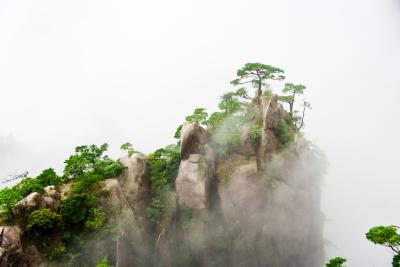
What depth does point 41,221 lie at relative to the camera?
29344 mm

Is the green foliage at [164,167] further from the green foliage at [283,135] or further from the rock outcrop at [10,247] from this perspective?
the rock outcrop at [10,247]

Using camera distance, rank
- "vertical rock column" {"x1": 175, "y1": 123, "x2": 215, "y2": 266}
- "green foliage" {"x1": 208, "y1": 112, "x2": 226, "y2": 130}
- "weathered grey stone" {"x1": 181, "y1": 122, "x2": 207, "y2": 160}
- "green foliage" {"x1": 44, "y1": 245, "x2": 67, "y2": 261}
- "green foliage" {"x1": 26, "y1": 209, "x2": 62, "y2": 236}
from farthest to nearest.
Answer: "green foliage" {"x1": 208, "y1": 112, "x2": 226, "y2": 130} → "weathered grey stone" {"x1": 181, "y1": 122, "x2": 207, "y2": 160} → "vertical rock column" {"x1": 175, "y1": 123, "x2": 215, "y2": 266} → "green foliage" {"x1": 44, "y1": 245, "x2": 67, "y2": 261} → "green foliage" {"x1": 26, "y1": 209, "x2": 62, "y2": 236}

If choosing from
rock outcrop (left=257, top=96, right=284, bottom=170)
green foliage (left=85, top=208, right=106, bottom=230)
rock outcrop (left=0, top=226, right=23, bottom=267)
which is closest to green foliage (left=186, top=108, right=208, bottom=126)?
rock outcrop (left=257, top=96, right=284, bottom=170)

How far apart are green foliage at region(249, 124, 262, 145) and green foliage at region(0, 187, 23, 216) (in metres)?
28.6

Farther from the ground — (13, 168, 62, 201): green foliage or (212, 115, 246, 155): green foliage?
(212, 115, 246, 155): green foliage

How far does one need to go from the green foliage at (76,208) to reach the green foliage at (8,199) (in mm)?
4577

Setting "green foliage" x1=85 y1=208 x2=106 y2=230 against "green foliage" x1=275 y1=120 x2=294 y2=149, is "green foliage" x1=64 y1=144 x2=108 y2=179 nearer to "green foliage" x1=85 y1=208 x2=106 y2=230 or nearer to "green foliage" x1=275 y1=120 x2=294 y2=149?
"green foliage" x1=85 y1=208 x2=106 y2=230

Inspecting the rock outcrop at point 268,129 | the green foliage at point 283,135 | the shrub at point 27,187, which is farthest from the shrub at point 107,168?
the green foliage at point 283,135

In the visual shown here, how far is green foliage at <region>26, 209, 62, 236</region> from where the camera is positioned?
2920 centimetres

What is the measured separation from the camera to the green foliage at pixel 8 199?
2841 centimetres

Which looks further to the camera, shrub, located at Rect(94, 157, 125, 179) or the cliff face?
shrub, located at Rect(94, 157, 125, 179)

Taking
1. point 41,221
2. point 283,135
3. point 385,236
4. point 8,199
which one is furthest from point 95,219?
point 385,236

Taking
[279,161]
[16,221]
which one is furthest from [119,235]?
[279,161]

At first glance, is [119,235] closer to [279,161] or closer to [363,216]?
[279,161]
